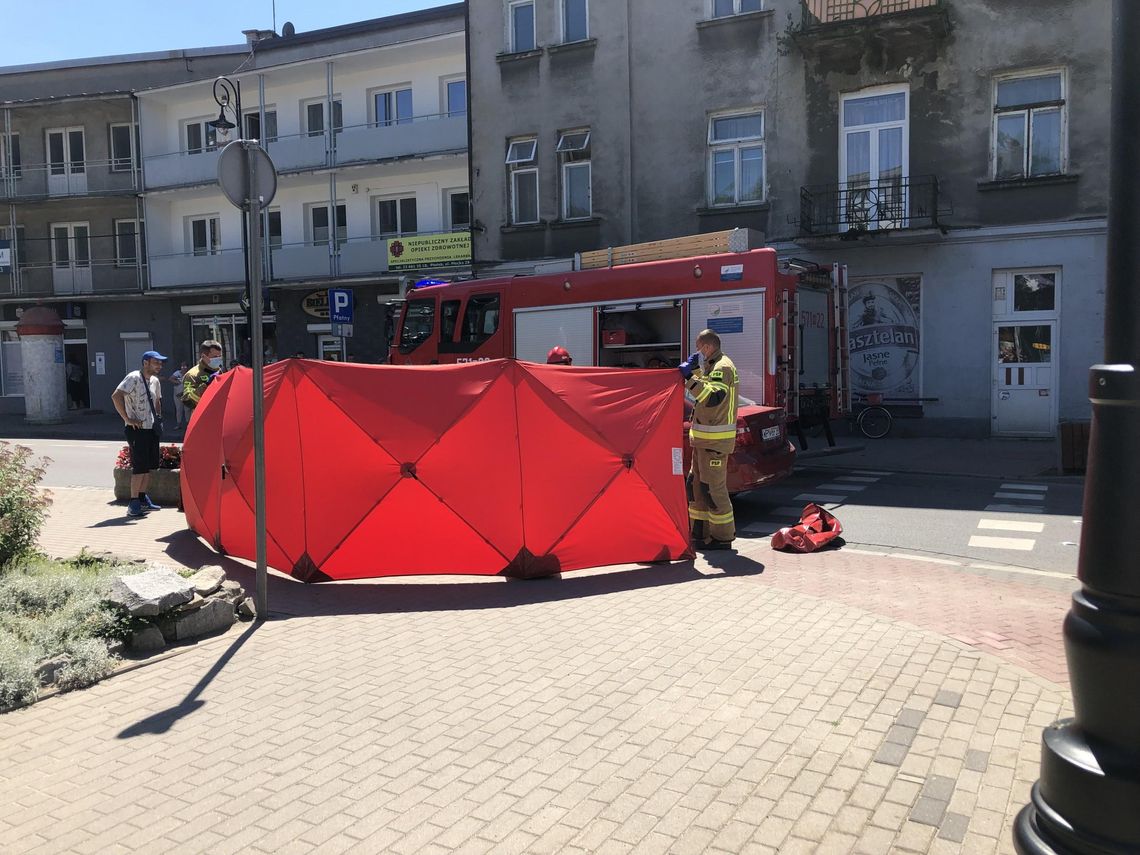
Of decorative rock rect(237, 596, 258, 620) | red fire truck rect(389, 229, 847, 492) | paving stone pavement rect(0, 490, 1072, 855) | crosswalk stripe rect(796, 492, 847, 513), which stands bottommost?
crosswalk stripe rect(796, 492, 847, 513)

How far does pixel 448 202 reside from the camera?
86.9 ft

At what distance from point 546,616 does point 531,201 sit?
17.4m

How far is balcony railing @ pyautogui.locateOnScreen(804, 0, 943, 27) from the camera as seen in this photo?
55.4 ft

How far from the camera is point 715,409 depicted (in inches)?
313

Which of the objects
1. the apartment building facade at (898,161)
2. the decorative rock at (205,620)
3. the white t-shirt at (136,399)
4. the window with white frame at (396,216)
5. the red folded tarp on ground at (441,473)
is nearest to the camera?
the decorative rock at (205,620)

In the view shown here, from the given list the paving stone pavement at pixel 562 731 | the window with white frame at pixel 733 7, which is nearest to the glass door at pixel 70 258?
the window with white frame at pixel 733 7

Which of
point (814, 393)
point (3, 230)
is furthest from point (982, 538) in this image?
point (3, 230)

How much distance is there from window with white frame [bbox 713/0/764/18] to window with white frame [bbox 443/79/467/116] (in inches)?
350

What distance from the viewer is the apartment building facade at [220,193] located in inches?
1022

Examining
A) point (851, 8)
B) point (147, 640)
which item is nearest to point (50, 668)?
point (147, 640)

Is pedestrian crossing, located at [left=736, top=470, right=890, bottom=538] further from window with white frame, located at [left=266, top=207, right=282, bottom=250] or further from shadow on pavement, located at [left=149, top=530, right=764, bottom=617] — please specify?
window with white frame, located at [left=266, top=207, right=282, bottom=250]

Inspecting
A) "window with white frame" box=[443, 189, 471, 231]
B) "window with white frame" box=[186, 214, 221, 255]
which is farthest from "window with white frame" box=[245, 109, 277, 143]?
"window with white frame" box=[443, 189, 471, 231]

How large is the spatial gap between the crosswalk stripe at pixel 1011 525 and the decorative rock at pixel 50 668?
8.03 meters

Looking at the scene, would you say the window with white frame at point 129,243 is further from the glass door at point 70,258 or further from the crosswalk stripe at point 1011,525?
the crosswalk stripe at point 1011,525
